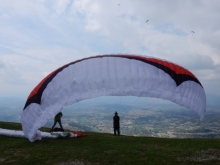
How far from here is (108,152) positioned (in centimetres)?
1462

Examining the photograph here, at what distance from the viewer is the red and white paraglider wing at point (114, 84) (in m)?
10.4

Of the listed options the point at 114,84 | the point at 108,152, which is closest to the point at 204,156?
the point at 108,152

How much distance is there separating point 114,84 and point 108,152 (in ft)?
18.9

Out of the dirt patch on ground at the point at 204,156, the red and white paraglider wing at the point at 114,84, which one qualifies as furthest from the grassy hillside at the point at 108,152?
the red and white paraglider wing at the point at 114,84

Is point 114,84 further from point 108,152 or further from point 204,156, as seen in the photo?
point 204,156

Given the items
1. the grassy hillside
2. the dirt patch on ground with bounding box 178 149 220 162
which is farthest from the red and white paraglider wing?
the dirt patch on ground with bounding box 178 149 220 162

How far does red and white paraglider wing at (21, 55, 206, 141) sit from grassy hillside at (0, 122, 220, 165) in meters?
2.98

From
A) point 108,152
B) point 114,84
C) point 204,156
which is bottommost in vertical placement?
point 204,156

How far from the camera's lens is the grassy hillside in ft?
42.9

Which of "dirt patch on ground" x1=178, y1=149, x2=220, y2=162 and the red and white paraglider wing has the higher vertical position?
the red and white paraglider wing

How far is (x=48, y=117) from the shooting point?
10.8 m

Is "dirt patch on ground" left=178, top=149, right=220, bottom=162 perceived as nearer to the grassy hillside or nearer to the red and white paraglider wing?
the grassy hillside

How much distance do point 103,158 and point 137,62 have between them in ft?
18.2

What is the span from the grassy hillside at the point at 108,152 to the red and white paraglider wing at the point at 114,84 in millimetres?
2982
